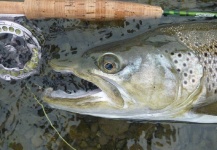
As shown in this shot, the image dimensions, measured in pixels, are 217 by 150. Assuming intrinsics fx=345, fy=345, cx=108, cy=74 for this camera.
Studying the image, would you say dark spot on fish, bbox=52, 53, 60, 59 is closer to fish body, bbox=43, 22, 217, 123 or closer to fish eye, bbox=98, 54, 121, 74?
fish body, bbox=43, 22, 217, 123

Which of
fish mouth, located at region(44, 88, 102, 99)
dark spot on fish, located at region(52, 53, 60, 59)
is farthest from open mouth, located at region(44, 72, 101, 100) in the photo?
dark spot on fish, located at region(52, 53, 60, 59)

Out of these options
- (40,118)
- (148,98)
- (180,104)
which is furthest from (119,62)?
(40,118)

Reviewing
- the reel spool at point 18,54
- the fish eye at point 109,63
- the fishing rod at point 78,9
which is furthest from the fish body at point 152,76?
the reel spool at point 18,54

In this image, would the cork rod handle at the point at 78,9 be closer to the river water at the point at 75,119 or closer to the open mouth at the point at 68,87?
the river water at the point at 75,119

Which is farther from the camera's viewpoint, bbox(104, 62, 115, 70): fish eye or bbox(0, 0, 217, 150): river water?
bbox(0, 0, 217, 150): river water

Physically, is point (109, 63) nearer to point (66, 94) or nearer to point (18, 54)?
point (66, 94)

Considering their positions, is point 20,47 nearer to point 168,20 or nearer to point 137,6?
point 137,6
